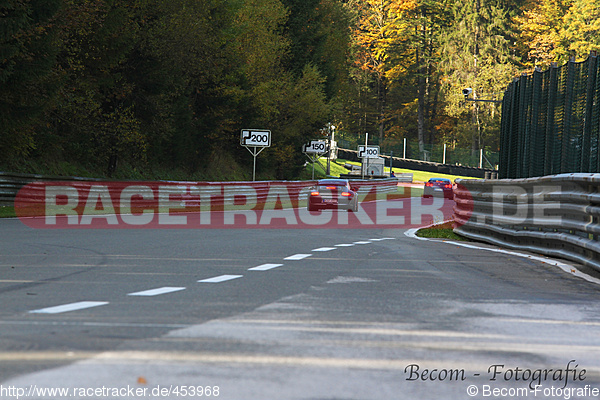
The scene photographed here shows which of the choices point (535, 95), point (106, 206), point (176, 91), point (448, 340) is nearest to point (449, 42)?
point (176, 91)

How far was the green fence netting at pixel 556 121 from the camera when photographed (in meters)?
12.9

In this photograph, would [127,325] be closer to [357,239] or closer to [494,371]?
[494,371]

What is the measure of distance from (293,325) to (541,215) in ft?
27.0

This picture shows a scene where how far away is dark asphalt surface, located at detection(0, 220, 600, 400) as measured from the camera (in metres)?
4.40

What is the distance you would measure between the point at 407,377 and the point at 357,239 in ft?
42.0

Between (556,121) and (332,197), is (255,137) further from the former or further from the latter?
(556,121)

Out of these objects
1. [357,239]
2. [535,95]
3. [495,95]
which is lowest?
[357,239]

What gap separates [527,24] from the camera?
104 m

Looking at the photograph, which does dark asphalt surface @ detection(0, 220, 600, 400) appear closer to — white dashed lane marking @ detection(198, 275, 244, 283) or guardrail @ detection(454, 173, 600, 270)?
white dashed lane marking @ detection(198, 275, 244, 283)

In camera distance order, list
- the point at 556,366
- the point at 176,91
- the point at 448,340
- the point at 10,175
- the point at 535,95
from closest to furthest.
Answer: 1. the point at 556,366
2. the point at 448,340
3. the point at 535,95
4. the point at 10,175
5. the point at 176,91

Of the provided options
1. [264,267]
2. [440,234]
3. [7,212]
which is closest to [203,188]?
[7,212]

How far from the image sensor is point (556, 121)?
1479 centimetres

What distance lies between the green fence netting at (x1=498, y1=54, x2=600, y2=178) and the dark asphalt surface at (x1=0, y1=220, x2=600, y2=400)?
2266mm

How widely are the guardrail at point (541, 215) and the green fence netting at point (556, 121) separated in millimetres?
597
